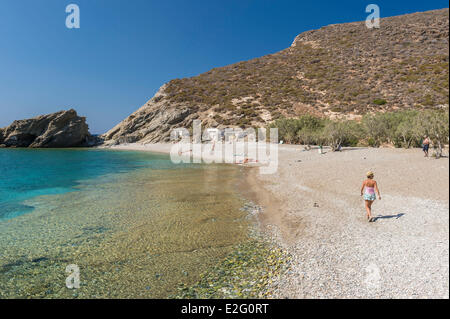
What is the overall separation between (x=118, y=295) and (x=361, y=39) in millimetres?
78764

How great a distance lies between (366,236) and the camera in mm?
6289

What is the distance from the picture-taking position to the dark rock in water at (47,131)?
6312 cm

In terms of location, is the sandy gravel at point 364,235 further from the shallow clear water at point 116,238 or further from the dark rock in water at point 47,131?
the dark rock in water at point 47,131

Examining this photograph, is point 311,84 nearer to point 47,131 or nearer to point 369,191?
point 369,191

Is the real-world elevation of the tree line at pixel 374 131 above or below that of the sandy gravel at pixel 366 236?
above

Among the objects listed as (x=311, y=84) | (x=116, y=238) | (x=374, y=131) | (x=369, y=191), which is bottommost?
(x=116, y=238)

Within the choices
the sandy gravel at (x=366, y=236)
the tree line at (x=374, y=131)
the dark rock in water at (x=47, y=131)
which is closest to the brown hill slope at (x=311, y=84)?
the dark rock in water at (x=47, y=131)

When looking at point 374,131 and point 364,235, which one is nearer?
point 364,235

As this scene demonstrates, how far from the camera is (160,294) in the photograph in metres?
4.89

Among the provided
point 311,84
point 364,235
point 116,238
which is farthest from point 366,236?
point 311,84

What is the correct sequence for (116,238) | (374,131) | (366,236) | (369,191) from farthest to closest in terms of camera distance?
1. (374,131)
2. (116,238)
3. (369,191)
4. (366,236)

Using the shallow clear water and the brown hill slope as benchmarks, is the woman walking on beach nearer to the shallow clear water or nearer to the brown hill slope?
the shallow clear water

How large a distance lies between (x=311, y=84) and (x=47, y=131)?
6573 cm
